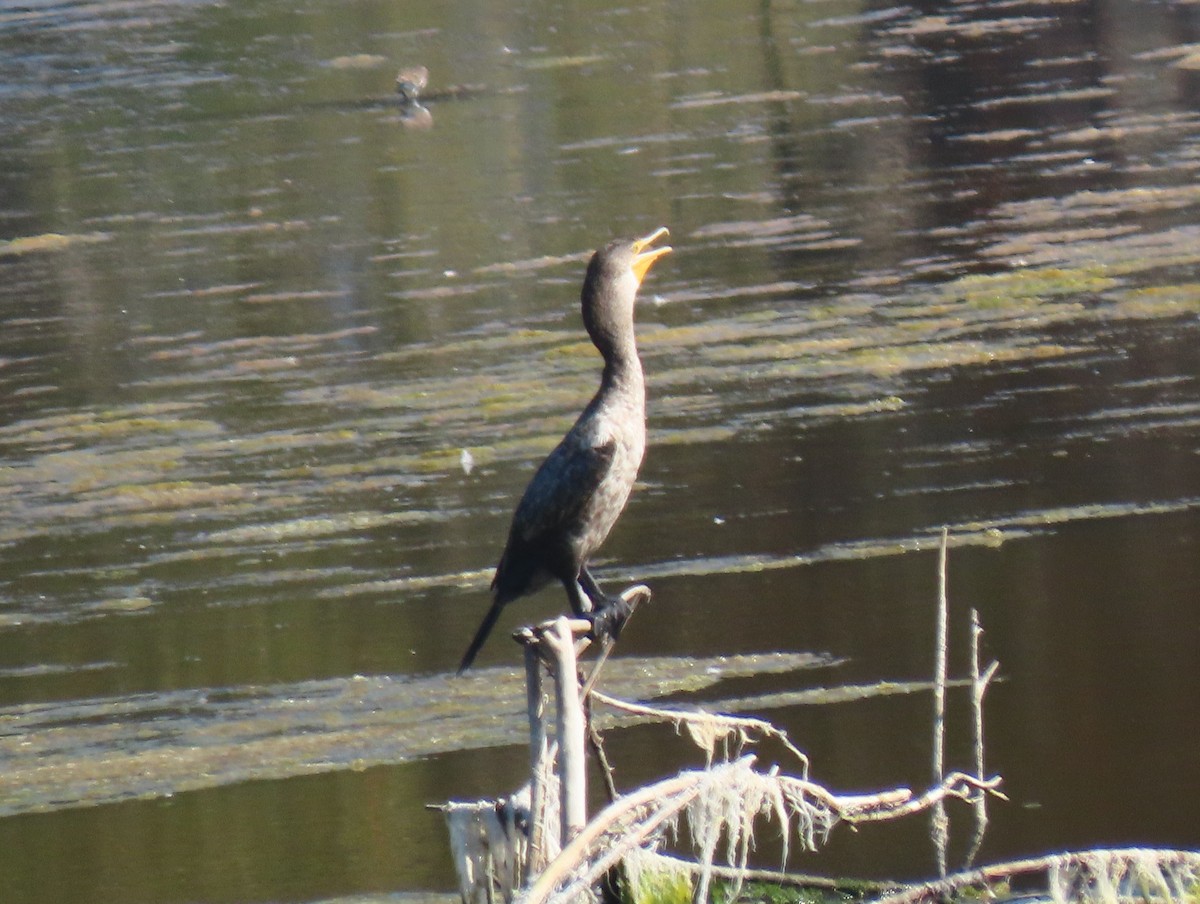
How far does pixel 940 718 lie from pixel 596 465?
1064 mm

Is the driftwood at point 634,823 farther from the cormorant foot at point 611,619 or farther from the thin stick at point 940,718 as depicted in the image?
the cormorant foot at point 611,619

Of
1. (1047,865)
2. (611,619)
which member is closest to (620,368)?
(611,619)

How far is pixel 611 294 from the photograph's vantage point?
5711 mm

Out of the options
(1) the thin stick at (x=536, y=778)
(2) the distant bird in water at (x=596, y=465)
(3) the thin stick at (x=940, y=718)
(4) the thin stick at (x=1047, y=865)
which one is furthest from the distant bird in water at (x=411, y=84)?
(4) the thin stick at (x=1047, y=865)

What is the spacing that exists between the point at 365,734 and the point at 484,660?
29.2 inches

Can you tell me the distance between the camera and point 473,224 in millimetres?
16797

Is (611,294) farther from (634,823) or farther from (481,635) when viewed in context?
(634,823)

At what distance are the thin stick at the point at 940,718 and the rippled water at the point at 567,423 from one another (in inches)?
5.3

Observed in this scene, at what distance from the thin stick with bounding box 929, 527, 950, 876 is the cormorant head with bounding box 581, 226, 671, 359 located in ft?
3.13

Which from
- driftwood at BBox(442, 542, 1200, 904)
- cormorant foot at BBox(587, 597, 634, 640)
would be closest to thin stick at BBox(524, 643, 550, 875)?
driftwood at BBox(442, 542, 1200, 904)

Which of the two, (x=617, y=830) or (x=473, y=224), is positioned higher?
(x=617, y=830)

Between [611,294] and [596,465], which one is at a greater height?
[611,294]

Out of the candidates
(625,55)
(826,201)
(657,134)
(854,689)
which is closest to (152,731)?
(854,689)

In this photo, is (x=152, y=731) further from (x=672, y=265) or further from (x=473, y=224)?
(x=473, y=224)
